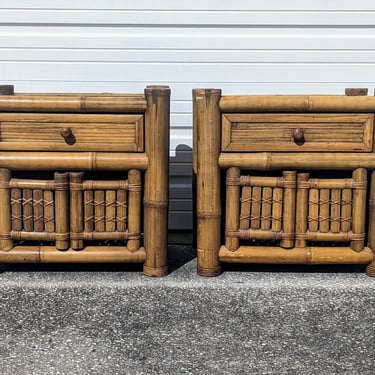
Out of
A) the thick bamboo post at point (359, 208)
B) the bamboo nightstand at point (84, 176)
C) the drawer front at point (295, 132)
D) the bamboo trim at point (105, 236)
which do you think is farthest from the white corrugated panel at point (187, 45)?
the bamboo trim at point (105, 236)

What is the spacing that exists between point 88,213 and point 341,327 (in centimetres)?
155

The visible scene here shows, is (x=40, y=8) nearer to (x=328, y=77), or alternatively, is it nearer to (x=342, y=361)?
(x=328, y=77)

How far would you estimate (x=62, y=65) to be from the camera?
15.0 ft

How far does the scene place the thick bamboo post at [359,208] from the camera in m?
3.79

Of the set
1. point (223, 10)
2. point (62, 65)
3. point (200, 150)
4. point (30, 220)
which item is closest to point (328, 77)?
point (223, 10)

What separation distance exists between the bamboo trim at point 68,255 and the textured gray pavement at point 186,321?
0.37 ft

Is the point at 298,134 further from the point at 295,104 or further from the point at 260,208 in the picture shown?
the point at 260,208

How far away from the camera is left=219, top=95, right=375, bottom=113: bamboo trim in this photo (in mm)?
3676

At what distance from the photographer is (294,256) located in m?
3.82

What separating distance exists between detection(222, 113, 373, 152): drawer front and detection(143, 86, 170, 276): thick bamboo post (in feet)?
1.15

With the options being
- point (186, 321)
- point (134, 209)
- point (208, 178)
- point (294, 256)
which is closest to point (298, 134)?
point (208, 178)

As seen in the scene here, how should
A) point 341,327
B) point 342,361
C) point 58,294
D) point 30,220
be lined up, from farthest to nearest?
point 30,220, point 58,294, point 341,327, point 342,361

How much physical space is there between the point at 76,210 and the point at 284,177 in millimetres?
1214

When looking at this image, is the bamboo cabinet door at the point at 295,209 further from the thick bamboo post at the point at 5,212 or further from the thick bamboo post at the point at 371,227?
the thick bamboo post at the point at 5,212
